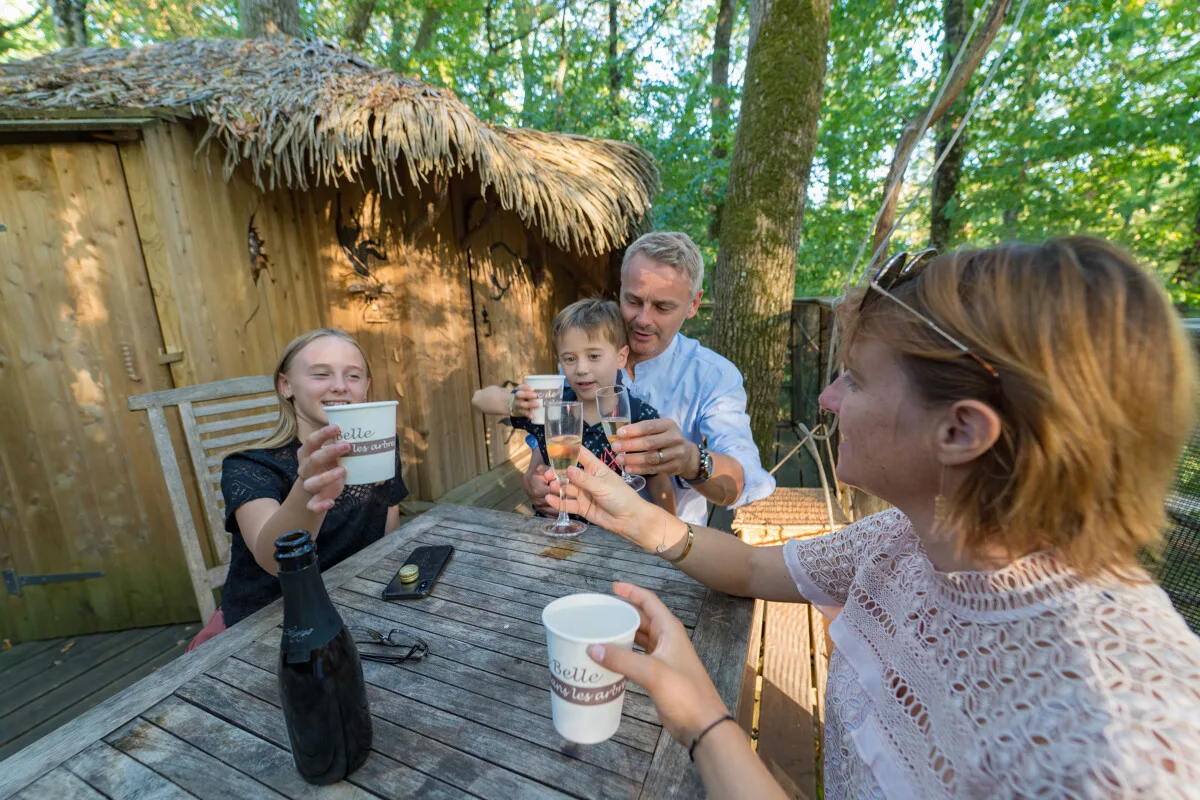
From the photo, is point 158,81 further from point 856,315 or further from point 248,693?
point 856,315

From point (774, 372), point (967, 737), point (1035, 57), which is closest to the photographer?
point (967, 737)

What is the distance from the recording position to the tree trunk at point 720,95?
836cm

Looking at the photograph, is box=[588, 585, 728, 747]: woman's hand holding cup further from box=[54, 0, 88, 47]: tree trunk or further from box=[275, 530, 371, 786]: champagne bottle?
box=[54, 0, 88, 47]: tree trunk

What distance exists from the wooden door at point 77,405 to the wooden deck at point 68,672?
12 cm

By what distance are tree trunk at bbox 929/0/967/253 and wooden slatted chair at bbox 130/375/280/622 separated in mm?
7370

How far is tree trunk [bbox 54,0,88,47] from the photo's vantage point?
22.3 ft

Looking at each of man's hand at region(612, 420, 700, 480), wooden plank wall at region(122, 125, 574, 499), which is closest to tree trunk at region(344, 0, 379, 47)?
wooden plank wall at region(122, 125, 574, 499)

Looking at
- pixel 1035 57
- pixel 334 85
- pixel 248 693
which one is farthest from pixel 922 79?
pixel 248 693

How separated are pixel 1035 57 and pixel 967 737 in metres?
9.03

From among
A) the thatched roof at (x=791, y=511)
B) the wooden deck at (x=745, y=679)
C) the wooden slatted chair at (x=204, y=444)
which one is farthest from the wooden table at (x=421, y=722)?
the thatched roof at (x=791, y=511)

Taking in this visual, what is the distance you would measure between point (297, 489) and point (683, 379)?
1.89 metres

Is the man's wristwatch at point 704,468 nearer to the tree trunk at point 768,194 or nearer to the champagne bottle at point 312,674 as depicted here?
the champagne bottle at point 312,674

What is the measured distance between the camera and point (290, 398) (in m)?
2.02

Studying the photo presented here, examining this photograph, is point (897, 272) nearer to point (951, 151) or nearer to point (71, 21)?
point (951, 151)
